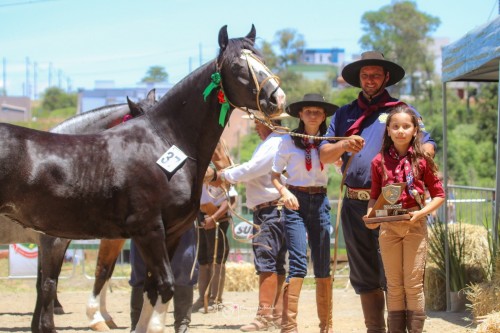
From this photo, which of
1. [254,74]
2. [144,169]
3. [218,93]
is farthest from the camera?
[218,93]

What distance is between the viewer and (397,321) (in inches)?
222

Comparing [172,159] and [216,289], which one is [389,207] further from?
[216,289]

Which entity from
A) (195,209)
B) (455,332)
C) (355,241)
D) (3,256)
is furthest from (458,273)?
(3,256)

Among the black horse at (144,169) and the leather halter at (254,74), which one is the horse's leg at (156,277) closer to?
the black horse at (144,169)

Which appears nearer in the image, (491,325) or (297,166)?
(491,325)

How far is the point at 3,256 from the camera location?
44.0 ft

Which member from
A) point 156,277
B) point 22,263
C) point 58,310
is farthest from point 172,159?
point 22,263

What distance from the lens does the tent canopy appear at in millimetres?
7665

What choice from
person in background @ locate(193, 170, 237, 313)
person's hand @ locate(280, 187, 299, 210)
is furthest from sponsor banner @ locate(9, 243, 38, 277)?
person's hand @ locate(280, 187, 299, 210)

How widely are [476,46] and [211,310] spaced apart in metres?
4.66

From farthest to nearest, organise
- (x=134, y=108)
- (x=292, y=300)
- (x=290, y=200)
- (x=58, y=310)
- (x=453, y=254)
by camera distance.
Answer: (x=58, y=310), (x=453, y=254), (x=292, y=300), (x=290, y=200), (x=134, y=108)

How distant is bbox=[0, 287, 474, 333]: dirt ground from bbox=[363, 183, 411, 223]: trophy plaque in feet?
7.82

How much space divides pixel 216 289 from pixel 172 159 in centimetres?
506

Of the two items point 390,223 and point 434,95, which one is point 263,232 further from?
point 434,95
